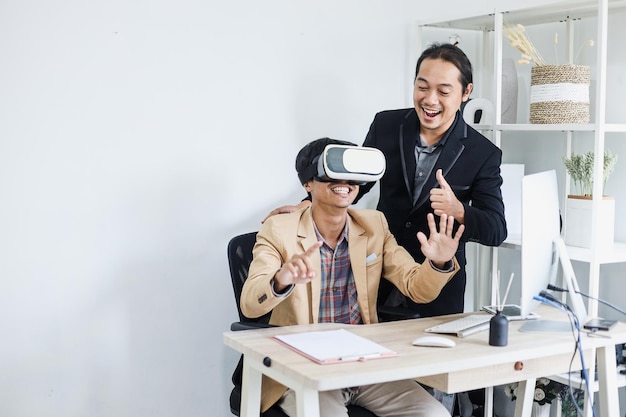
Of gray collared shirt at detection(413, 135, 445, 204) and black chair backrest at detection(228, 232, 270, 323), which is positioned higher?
gray collared shirt at detection(413, 135, 445, 204)

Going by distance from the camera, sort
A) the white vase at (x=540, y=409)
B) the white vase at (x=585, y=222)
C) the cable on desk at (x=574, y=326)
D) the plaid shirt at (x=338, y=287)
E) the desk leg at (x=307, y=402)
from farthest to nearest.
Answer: the white vase at (x=540, y=409), the white vase at (x=585, y=222), the plaid shirt at (x=338, y=287), the cable on desk at (x=574, y=326), the desk leg at (x=307, y=402)

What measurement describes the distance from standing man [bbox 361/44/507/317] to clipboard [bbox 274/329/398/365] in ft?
2.14

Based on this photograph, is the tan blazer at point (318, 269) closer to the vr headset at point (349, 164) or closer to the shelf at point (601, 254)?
the vr headset at point (349, 164)

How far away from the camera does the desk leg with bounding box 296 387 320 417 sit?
1927 millimetres

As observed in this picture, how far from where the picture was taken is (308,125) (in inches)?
133

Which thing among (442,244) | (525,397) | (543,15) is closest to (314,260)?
(442,244)

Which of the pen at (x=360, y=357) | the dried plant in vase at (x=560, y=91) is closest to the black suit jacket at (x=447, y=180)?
the dried plant in vase at (x=560, y=91)

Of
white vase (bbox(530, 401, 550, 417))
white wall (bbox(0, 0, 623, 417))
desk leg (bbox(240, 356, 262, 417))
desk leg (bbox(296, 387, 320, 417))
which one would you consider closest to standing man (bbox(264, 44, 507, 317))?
white wall (bbox(0, 0, 623, 417))

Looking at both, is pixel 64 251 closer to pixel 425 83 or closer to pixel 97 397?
pixel 97 397

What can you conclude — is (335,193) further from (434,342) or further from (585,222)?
(585,222)

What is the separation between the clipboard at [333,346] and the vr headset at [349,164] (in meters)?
0.46

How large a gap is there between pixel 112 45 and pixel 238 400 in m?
1.32

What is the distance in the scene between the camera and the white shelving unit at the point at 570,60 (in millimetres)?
2764

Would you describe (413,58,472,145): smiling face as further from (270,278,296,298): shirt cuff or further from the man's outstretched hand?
(270,278,296,298): shirt cuff
